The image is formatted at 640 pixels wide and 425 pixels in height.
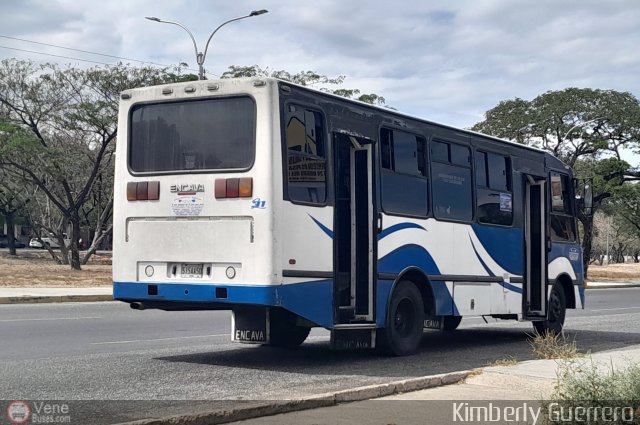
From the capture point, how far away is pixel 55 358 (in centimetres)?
1126

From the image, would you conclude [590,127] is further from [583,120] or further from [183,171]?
[183,171]

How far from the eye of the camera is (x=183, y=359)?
1149 cm

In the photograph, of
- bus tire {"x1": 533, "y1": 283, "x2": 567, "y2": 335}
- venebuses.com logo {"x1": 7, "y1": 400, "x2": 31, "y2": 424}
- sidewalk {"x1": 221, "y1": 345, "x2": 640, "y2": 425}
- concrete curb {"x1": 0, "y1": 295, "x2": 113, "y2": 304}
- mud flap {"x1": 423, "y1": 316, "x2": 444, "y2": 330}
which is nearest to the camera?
venebuses.com logo {"x1": 7, "y1": 400, "x2": 31, "y2": 424}

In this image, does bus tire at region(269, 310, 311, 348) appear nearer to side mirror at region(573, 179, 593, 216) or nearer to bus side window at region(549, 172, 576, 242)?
bus side window at region(549, 172, 576, 242)

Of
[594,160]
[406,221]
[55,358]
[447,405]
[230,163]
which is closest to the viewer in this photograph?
[447,405]

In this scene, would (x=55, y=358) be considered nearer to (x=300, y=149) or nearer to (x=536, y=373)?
(x=300, y=149)

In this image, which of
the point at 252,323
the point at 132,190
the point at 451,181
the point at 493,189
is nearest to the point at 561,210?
the point at 493,189

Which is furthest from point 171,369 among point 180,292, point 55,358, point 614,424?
point 614,424

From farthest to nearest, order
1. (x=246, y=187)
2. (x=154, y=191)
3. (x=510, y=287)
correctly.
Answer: (x=510, y=287) → (x=154, y=191) → (x=246, y=187)

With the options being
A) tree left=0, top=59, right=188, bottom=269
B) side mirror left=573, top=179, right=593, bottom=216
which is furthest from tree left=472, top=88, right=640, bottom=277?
side mirror left=573, top=179, right=593, bottom=216

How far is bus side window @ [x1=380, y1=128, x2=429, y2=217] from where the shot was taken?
39.6 feet

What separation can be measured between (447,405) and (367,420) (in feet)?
3.50

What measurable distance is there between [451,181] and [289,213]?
153 inches

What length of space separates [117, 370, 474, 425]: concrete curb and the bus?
73.6 inches
